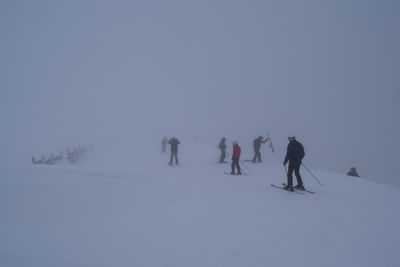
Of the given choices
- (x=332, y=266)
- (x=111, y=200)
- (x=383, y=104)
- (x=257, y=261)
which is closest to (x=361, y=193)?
(x=332, y=266)

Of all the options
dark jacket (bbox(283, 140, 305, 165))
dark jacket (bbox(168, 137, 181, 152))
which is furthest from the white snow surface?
dark jacket (bbox(168, 137, 181, 152))

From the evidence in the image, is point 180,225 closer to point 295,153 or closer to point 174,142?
point 295,153

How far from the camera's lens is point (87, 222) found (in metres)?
7.08

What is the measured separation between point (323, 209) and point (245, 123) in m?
153

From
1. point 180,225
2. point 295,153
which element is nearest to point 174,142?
point 295,153

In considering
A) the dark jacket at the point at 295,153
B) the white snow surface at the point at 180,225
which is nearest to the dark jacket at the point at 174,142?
the white snow surface at the point at 180,225

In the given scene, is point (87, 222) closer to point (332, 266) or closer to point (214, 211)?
point (214, 211)

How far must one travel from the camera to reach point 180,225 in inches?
289

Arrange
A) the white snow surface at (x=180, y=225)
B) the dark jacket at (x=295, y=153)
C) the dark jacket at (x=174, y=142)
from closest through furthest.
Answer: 1. the white snow surface at (x=180, y=225)
2. the dark jacket at (x=295, y=153)
3. the dark jacket at (x=174, y=142)

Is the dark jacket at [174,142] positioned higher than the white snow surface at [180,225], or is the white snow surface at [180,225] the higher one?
the dark jacket at [174,142]

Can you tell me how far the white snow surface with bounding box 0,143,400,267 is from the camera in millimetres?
5902

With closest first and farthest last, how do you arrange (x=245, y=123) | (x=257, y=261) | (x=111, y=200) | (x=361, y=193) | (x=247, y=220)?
(x=257, y=261), (x=247, y=220), (x=111, y=200), (x=361, y=193), (x=245, y=123)

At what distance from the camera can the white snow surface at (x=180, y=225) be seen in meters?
5.90

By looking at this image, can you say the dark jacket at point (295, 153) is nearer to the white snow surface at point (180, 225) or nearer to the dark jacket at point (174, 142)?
the white snow surface at point (180, 225)
